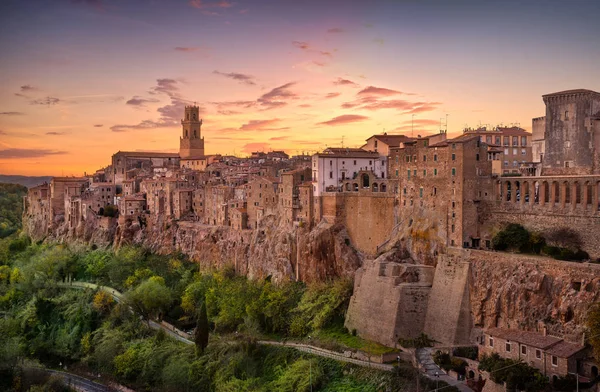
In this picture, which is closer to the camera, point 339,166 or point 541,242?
point 541,242

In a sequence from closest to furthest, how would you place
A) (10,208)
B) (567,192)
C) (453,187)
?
(567,192) < (453,187) < (10,208)

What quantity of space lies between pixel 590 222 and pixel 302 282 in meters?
20.3

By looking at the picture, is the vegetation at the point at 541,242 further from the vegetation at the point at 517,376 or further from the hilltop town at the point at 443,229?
the vegetation at the point at 517,376

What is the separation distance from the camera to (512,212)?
33938mm

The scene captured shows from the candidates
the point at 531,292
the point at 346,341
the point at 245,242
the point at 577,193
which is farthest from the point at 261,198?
the point at 531,292

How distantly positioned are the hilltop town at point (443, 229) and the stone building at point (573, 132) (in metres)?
0.07

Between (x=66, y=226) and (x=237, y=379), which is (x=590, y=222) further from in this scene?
(x=66, y=226)

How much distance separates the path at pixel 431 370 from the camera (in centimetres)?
2784

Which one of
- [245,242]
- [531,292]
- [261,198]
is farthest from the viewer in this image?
[245,242]

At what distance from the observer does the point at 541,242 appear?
→ 104ft

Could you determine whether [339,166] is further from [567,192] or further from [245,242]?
[567,192]

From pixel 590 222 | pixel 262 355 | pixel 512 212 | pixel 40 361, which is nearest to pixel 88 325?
pixel 40 361

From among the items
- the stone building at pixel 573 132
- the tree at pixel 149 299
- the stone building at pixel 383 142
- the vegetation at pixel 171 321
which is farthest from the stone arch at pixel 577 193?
the tree at pixel 149 299

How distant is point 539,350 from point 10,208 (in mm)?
92275
